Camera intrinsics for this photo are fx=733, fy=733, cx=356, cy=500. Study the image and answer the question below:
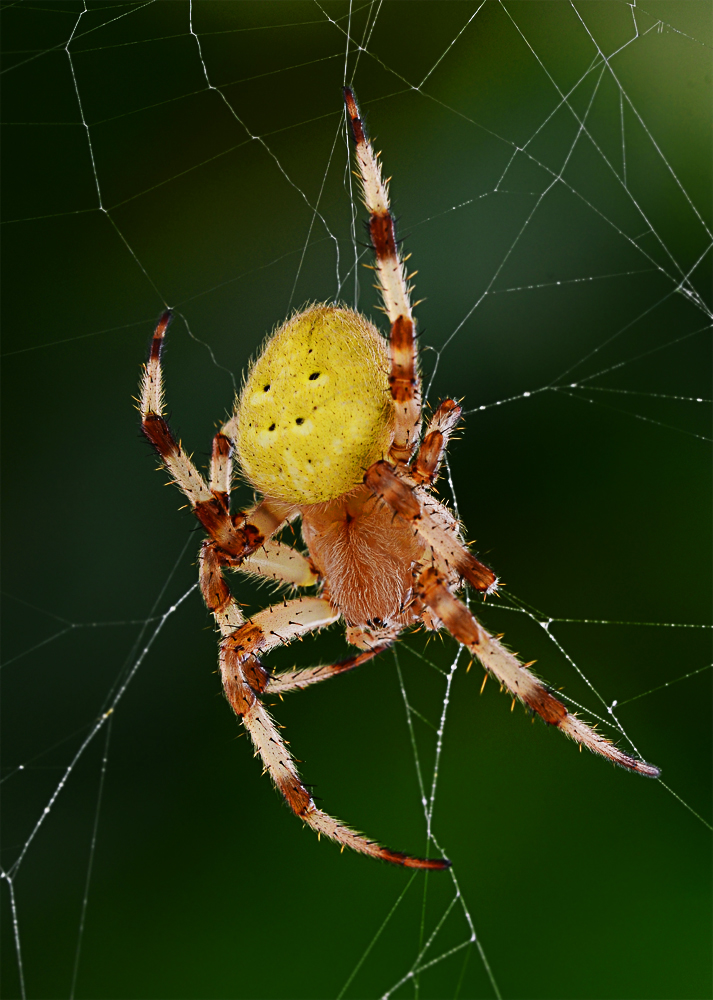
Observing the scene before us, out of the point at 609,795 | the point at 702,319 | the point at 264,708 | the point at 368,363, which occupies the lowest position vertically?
the point at 609,795

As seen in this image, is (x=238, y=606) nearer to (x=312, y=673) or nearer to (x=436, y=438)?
(x=312, y=673)

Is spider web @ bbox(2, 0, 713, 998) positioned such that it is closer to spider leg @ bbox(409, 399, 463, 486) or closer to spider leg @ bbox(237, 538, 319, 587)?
spider leg @ bbox(237, 538, 319, 587)

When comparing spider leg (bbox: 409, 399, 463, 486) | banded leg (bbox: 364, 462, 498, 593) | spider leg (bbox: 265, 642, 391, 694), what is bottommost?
spider leg (bbox: 265, 642, 391, 694)

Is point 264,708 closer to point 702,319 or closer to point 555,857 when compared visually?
point 555,857

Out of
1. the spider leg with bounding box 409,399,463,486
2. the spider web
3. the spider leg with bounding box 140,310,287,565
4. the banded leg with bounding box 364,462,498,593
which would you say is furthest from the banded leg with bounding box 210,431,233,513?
the spider web

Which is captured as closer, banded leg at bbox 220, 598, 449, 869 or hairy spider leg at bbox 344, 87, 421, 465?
hairy spider leg at bbox 344, 87, 421, 465

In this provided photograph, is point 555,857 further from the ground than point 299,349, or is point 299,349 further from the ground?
point 299,349

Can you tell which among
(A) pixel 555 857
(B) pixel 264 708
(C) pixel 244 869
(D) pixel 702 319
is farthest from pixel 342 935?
(D) pixel 702 319
